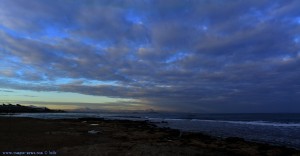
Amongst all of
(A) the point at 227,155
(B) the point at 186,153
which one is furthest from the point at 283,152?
(B) the point at 186,153

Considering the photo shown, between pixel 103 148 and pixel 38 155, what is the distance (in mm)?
3868

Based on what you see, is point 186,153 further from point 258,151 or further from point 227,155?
point 258,151

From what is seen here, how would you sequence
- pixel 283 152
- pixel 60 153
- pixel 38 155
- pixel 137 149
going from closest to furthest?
pixel 38 155 < pixel 60 153 < pixel 137 149 < pixel 283 152

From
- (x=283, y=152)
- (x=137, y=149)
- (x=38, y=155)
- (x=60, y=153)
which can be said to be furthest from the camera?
(x=283, y=152)

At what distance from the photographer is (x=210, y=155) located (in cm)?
1638

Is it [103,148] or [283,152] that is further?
[283,152]

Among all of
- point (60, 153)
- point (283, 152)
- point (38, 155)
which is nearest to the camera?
point (38, 155)

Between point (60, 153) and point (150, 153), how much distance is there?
456 cm

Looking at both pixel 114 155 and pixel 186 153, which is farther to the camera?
pixel 186 153

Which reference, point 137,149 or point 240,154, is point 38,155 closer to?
point 137,149

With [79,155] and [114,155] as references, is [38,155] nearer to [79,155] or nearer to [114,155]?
[79,155]

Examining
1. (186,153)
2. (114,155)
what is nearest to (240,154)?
(186,153)

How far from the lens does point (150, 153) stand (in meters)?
15.8

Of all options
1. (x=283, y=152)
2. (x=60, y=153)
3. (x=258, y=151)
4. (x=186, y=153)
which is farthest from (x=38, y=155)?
(x=283, y=152)
